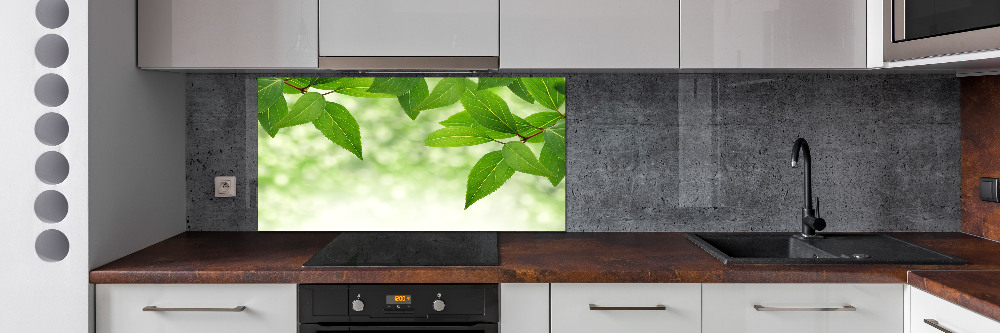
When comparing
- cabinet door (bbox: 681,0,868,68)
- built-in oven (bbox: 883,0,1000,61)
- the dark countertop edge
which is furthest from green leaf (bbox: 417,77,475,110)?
the dark countertop edge

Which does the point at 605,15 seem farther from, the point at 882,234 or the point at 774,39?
the point at 882,234

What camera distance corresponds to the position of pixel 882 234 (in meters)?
2.37

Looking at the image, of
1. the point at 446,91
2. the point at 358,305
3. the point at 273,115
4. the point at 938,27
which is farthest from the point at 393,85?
the point at 938,27

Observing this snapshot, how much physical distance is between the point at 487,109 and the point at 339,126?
52 cm

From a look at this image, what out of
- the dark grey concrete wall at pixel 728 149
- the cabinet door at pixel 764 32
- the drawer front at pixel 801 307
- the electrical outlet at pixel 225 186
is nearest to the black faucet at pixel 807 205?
the dark grey concrete wall at pixel 728 149

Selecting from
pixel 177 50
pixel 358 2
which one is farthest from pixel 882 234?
pixel 177 50

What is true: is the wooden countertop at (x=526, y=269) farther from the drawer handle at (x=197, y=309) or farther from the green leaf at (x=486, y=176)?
the green leaf at (x=486, y=176)

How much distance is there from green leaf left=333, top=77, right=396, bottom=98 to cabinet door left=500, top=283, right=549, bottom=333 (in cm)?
96

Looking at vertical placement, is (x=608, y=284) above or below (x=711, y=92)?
below

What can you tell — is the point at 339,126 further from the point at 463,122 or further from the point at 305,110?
the point at 463,122

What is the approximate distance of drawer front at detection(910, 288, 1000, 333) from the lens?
1.46 metres

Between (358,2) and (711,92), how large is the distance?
48.5 inches

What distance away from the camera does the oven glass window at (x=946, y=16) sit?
173cm

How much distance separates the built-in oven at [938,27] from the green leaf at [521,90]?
1.10 m
